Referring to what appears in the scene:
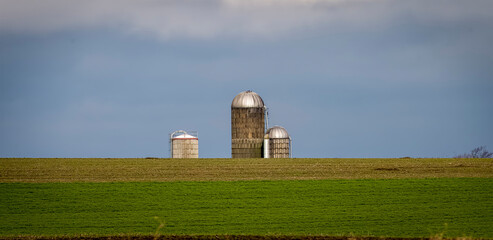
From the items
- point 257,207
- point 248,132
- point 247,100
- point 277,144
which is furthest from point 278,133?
point 257,207

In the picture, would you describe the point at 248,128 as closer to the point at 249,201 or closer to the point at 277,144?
the point at 277,144

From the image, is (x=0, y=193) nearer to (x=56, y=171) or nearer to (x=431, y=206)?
(x=56, y=171)

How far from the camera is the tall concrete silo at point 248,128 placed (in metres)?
78.6

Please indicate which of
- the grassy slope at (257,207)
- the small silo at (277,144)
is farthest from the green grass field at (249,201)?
the small silo at (277,144)

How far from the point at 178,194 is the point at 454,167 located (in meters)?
27.5

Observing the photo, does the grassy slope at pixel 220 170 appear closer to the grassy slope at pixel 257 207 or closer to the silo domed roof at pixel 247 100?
the grassy slope at pixel 257 207

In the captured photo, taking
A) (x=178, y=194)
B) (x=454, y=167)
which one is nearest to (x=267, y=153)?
(x=454, y=167)

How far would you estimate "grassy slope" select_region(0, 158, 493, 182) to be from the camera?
5062 cm

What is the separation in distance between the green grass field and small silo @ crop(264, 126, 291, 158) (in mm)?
18956

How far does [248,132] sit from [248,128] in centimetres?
41

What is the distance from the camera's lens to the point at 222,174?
53.9 m

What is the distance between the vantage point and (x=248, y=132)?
78562 mm

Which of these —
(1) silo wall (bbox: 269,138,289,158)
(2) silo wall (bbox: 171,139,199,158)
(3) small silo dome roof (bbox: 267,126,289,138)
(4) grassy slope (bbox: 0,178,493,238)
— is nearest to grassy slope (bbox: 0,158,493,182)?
(4) grassy slope (bbox: 0,178,493,238)

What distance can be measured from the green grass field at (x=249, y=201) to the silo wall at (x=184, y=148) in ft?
67.3
